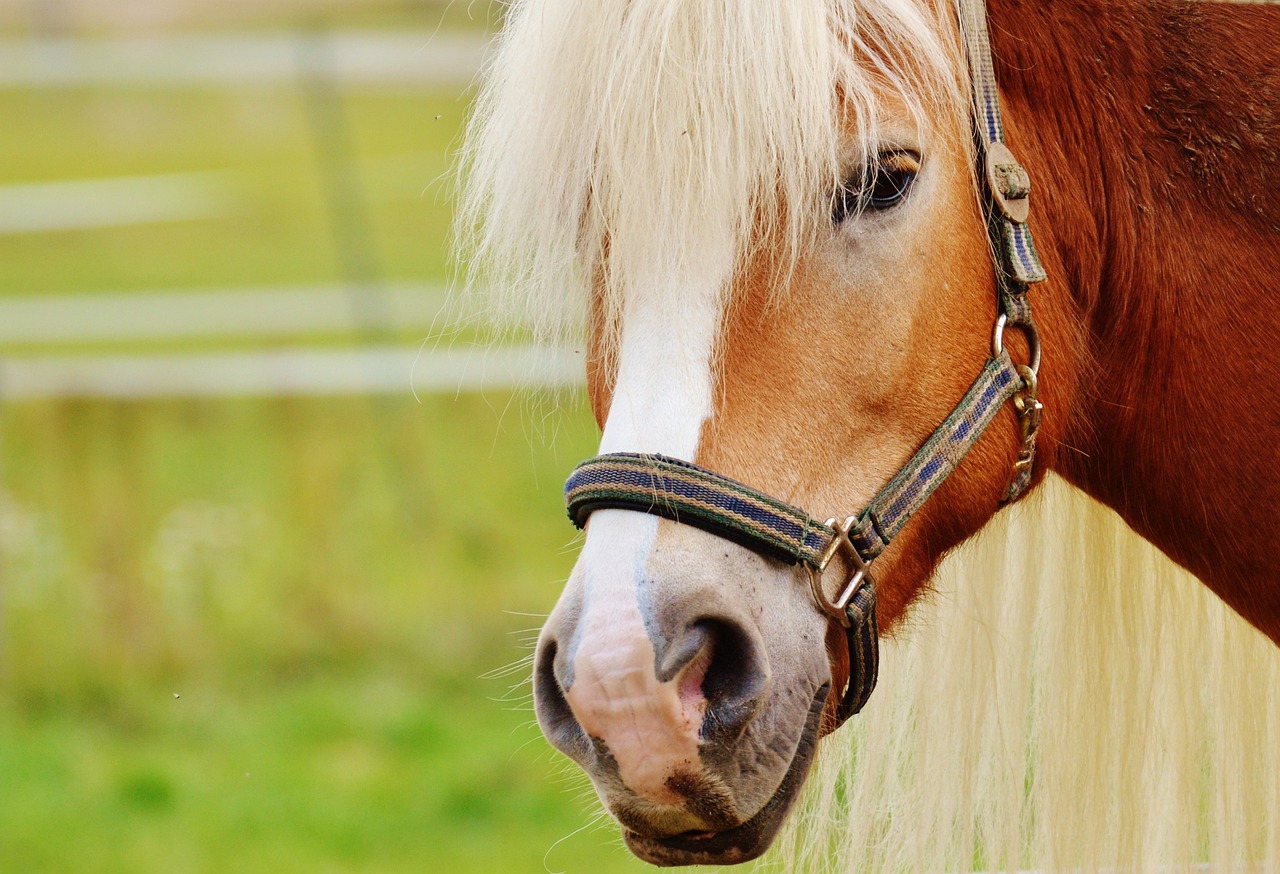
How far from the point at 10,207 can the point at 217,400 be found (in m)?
7.53

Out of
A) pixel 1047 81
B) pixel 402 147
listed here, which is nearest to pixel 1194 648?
pixel 1047 81

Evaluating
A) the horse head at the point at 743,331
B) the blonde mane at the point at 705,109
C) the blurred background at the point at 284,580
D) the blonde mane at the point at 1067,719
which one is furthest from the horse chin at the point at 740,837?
the blonde mane at the point at 705,109

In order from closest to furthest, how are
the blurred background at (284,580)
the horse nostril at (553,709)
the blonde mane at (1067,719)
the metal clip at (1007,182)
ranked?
1. the horse nostril at (553,709)
2. the metal clip at (1007,182)
3. the blonde mane at (1067,719)
4. the blurred background at (284,580)

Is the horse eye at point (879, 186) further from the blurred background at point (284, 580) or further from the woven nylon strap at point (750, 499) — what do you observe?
the blurred background at point (284, 580)

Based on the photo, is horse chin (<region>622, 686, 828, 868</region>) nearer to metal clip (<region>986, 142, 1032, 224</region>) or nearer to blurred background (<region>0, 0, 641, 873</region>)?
blurred background (<region>0, 0, 641, 873</region>)

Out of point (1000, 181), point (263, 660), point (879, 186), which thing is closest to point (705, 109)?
point (879, 186)

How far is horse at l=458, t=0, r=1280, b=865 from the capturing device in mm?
1614

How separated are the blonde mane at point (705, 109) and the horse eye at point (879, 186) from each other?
0.08 feet

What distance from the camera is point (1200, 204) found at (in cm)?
192

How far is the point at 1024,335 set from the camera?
1892 millimetres

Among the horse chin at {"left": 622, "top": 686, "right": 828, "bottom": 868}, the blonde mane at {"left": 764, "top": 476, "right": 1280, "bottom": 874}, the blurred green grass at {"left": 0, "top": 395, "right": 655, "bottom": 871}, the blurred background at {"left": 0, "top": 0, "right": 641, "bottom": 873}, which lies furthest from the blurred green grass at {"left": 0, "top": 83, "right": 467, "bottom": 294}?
the horse chin at {"left": 622, "top": 686, "right": 828, "bottom": 868}

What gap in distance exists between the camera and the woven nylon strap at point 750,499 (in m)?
1.61

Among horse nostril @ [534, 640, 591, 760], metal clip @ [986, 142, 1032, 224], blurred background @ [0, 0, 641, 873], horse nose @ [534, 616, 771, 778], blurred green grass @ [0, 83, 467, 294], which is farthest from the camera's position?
blurred green grass @ [0, 83, 467, 294]

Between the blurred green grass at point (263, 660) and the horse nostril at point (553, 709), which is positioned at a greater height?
the horse nostril at point (553, 709)
